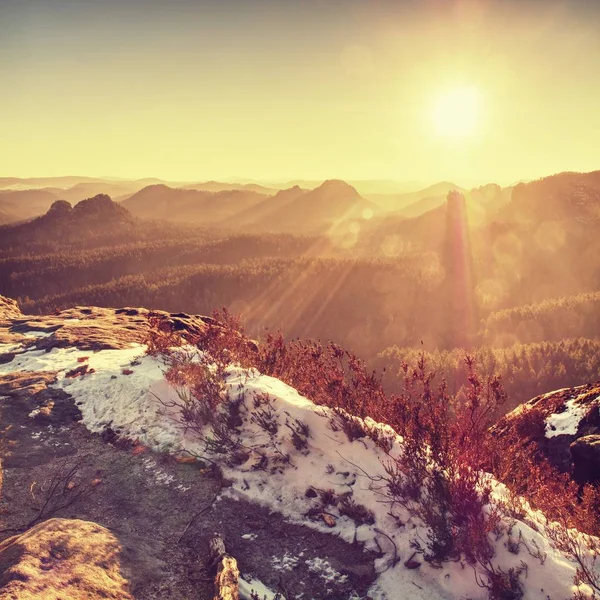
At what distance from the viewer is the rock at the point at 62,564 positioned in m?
3.06

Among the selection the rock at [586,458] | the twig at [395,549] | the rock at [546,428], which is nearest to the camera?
the twig at [395,549]

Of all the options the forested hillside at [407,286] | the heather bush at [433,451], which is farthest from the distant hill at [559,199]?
the heather bush at [433,451]

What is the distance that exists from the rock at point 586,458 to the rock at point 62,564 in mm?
5707

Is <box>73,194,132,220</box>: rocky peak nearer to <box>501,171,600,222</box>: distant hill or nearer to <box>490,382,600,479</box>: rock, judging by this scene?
<box>501,171,600,222</box>: distant hill

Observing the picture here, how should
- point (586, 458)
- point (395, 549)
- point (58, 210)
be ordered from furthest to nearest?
point (58, 210) → point (586, 458) → point (395, 549)

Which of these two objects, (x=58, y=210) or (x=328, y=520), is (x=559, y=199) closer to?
(x=328, y=520)

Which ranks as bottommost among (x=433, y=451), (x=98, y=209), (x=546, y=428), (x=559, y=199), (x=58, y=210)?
(x=546, y=428)

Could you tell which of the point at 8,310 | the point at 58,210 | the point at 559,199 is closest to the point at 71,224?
the point at 58,210

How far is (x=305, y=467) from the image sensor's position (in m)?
5.45

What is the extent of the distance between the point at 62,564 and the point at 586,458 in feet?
20.6

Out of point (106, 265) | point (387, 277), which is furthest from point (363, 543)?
point (106, 265)

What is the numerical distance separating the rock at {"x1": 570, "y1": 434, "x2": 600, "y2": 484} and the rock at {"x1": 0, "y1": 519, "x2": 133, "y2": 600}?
5707 millimetres

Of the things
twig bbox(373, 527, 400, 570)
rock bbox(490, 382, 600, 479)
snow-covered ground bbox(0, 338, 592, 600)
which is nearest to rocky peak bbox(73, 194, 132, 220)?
snow-covered ground bbox(0, 338, 592, 600)

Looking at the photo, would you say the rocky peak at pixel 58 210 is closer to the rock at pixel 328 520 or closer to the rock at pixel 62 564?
the rock at pixel 62 564
